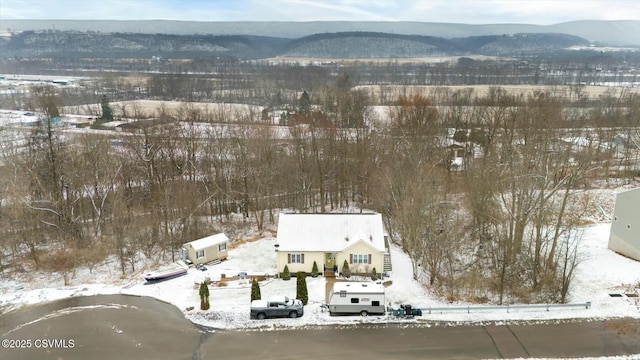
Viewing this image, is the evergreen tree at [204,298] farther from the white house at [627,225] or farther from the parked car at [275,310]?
the white house at [627,225]

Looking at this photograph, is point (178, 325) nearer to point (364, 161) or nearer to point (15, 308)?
point (15, 308)

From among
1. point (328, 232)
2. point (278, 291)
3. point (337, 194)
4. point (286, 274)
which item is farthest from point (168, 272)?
point (337, 194)

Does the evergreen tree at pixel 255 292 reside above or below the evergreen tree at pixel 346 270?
above

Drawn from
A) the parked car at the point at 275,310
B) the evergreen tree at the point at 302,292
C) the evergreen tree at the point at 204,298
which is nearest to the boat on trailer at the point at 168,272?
the evergreen tree at the point at 204,298

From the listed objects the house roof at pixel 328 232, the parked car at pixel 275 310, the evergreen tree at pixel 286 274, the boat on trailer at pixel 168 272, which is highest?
the house roof at pixel 328 232

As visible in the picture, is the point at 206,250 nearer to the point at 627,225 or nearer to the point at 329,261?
the point at 329,261

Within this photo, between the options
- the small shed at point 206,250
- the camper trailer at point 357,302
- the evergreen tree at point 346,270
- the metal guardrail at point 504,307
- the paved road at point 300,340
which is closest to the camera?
the paved road at point 300,340

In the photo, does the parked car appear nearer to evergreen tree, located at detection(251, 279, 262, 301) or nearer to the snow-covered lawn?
the snow-covered lawn
